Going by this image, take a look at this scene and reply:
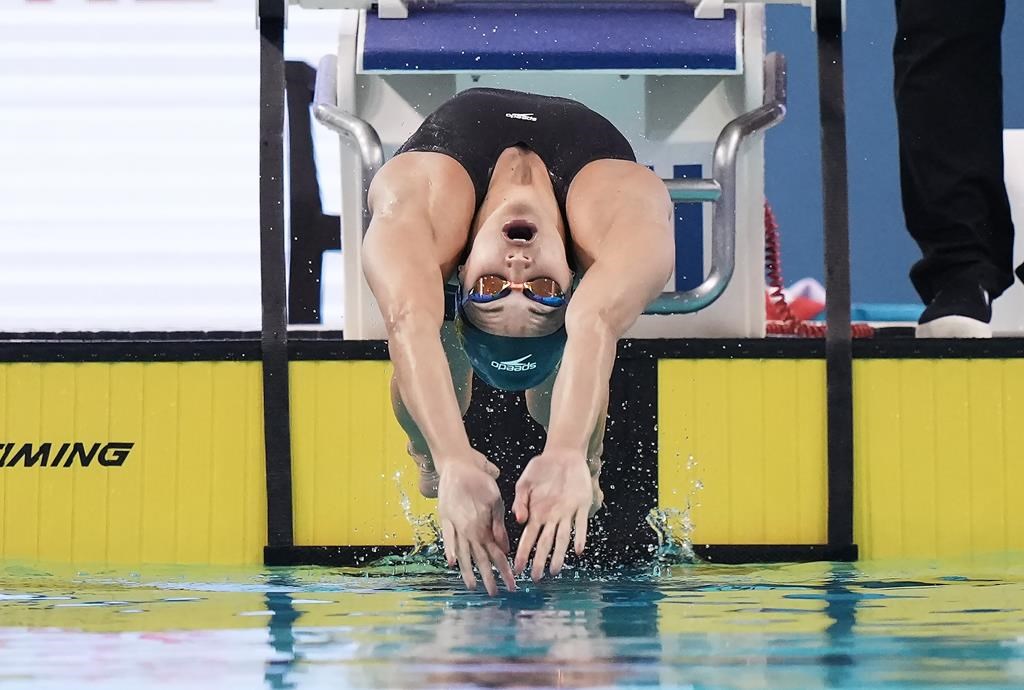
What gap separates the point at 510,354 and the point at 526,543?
555mm

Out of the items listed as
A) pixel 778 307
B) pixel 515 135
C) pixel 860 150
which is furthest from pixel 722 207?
pixel 860 150

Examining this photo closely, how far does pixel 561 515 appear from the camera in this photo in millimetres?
1965

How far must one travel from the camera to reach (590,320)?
2.17 meters

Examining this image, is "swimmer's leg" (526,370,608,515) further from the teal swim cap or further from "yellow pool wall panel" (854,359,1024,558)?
"yellow pool wall panel" (854,359,1024,558)

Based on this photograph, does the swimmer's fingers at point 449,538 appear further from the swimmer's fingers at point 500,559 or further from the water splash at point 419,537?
the water splash at point 419,537

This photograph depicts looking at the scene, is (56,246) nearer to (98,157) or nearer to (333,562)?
(98,157)

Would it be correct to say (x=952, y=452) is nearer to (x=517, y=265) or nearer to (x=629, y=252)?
(x=629, y=252)

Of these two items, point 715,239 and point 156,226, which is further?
point 156,226

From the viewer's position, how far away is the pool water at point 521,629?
162 centimetres

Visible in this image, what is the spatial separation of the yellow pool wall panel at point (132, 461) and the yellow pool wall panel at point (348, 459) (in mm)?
100

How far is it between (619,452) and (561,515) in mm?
1123

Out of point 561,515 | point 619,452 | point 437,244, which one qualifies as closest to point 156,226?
point 619,452

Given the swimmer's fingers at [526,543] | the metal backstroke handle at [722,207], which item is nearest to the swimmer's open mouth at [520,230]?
the swimmer's fingers at [526,543]

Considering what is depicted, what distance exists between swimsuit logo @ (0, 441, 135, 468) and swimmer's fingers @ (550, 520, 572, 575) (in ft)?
4.56
